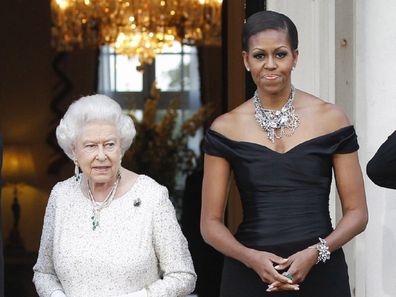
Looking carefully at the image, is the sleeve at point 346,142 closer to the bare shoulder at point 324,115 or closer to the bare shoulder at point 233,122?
the bare shoulder at point 324,115

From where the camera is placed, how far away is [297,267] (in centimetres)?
362

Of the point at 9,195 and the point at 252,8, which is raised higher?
the point at 252,8

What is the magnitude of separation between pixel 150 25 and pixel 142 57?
730mm

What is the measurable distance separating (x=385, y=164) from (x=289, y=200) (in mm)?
363

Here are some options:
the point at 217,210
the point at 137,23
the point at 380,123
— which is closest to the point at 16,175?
the point at 137,23

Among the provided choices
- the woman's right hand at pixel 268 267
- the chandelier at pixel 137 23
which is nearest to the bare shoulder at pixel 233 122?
the woman's right hand at pixel 268 267

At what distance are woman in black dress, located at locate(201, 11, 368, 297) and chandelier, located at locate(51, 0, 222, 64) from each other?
21.9 feet

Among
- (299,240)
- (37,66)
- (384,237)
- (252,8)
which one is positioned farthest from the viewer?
(37,66)

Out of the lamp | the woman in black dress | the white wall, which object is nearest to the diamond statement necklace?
the woman in black dress

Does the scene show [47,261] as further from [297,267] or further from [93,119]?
[297,267]

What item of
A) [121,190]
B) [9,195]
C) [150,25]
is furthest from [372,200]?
[9,195]

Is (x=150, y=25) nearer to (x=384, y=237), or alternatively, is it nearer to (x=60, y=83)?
(x=60, y=83)

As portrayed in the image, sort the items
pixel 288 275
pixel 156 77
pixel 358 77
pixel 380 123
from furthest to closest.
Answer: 1. pixel 156 77
2. pixel 358 77
3. pixel 380 123
4. pixel 288 275

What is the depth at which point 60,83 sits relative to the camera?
12.4 m
